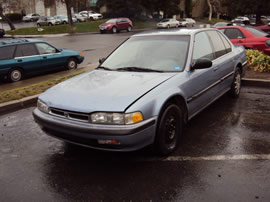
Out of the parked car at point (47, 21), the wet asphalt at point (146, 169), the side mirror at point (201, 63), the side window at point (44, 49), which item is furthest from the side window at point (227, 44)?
the parked car at point (47, 21)

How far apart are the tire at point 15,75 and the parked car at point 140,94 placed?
5.23 meters

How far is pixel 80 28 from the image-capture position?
117 ft

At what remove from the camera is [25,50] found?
31.3ft

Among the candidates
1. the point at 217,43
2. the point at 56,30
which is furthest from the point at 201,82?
the point at 56,30

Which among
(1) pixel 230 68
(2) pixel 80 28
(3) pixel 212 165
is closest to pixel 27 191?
(3) pixel 212 165

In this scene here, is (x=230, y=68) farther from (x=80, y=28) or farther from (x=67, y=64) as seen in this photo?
(x=80, y=28)

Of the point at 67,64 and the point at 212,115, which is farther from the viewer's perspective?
the point at 67,64

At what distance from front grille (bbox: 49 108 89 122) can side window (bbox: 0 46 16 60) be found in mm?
6287

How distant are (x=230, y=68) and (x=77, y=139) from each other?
3672mm

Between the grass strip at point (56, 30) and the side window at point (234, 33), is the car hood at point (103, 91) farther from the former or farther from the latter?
the grass strip at point (56, 30)

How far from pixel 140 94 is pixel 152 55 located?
4.15 feet

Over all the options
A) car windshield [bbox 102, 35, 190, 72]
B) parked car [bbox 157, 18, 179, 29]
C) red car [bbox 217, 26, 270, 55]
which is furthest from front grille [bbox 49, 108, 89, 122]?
parked car [bbox 157, 18, 179, 29]

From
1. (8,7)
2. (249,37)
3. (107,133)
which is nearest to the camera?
(107,133)

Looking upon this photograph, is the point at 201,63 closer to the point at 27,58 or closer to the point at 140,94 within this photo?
the point at 140,94
